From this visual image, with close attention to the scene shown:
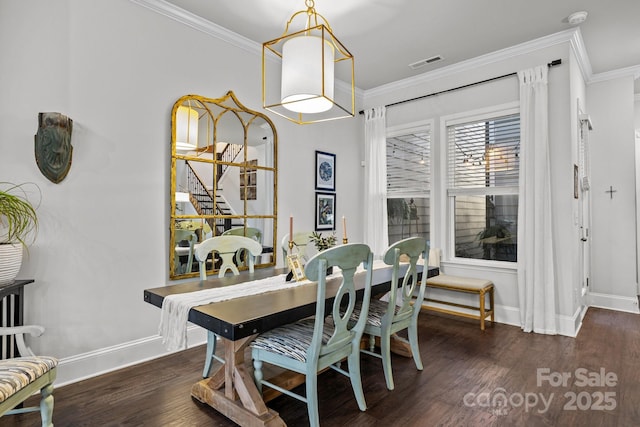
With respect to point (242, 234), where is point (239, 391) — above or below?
below

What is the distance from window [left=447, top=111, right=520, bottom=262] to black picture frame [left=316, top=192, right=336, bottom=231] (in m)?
1.42

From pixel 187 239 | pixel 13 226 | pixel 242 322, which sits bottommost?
pixel 242 322

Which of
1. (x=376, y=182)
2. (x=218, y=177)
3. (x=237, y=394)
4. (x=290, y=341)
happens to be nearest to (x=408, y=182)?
(x=376, y=182)

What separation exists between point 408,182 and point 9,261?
3.99 metres

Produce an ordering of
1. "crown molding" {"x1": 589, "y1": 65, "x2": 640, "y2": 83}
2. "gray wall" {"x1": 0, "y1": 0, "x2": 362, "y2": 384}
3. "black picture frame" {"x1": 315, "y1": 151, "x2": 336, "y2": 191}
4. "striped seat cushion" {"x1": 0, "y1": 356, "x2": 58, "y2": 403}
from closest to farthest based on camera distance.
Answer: "striped seat cushion" {"x1": 0, "y1": 356, "x2": 58, "y2": 403}
"gray wall" {"x1": 0, "y1": 0, "x2": 362, "y2": 384}
"crown molding" {"x1": 589, "y1": 65, "x2": 640, "y2": 83}
"black picture frame" {"x1": 315, "y1": 151, "x2": 336, "y2": 191}

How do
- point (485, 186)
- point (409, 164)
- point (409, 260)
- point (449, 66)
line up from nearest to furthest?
point (409, 260)
point (485, 186)
point (449, 66)
point (409, 164)

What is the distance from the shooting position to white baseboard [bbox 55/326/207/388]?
2438 mm

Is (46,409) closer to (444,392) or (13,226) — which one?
(13,226)

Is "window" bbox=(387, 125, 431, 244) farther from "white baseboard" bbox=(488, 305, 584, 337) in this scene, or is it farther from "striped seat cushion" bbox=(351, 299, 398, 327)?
"striped seat cushion" bbox=(351, 299, 398, 327)

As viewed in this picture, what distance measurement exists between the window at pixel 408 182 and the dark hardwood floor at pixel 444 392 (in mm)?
1792

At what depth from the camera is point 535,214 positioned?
3.50 m

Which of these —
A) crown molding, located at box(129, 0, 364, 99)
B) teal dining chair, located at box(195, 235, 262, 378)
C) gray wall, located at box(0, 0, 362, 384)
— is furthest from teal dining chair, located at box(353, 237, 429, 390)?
crown molding, located at box(129, 0, 364, 99)

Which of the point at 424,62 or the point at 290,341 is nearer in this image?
the point at 290,341

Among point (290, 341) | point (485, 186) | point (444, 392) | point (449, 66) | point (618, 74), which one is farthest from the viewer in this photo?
point (618, 74)
